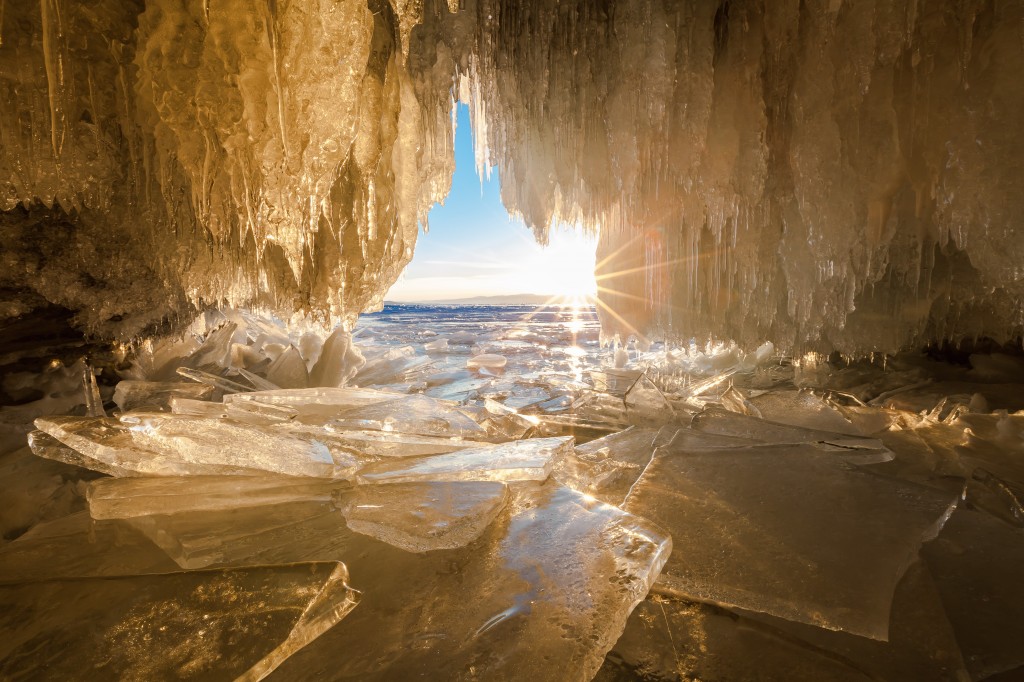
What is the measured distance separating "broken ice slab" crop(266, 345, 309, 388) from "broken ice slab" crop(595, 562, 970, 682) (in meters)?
3.81

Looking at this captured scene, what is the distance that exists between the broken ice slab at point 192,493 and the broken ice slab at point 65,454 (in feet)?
0.22

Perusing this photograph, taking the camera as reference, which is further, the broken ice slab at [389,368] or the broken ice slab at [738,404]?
the broken ice slab at [389,368]

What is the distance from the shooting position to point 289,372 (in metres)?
3.97

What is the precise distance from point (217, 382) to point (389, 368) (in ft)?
6.42

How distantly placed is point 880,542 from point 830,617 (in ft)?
1.39

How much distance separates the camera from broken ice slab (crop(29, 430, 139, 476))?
1588mm

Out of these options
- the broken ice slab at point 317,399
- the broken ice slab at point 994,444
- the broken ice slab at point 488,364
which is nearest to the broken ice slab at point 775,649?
the broken ice slab at point 994,444

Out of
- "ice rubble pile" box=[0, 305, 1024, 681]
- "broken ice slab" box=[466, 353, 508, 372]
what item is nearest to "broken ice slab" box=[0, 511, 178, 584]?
"ice rubble pile" box=[0, 305, 1024, 681]

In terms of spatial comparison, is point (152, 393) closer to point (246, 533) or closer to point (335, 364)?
point (335, 364)

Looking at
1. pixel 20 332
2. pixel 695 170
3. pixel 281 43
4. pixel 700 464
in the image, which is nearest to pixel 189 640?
pixel 700 464

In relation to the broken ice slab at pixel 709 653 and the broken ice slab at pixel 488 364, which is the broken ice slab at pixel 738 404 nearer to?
the broken ice slab at pixel 709 653

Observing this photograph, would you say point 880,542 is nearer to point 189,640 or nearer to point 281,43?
point 189,640

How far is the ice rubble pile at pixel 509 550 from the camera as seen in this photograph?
2.90 feet

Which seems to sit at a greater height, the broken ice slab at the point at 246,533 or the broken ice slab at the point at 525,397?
the broken ice slab at the point at 246,533
